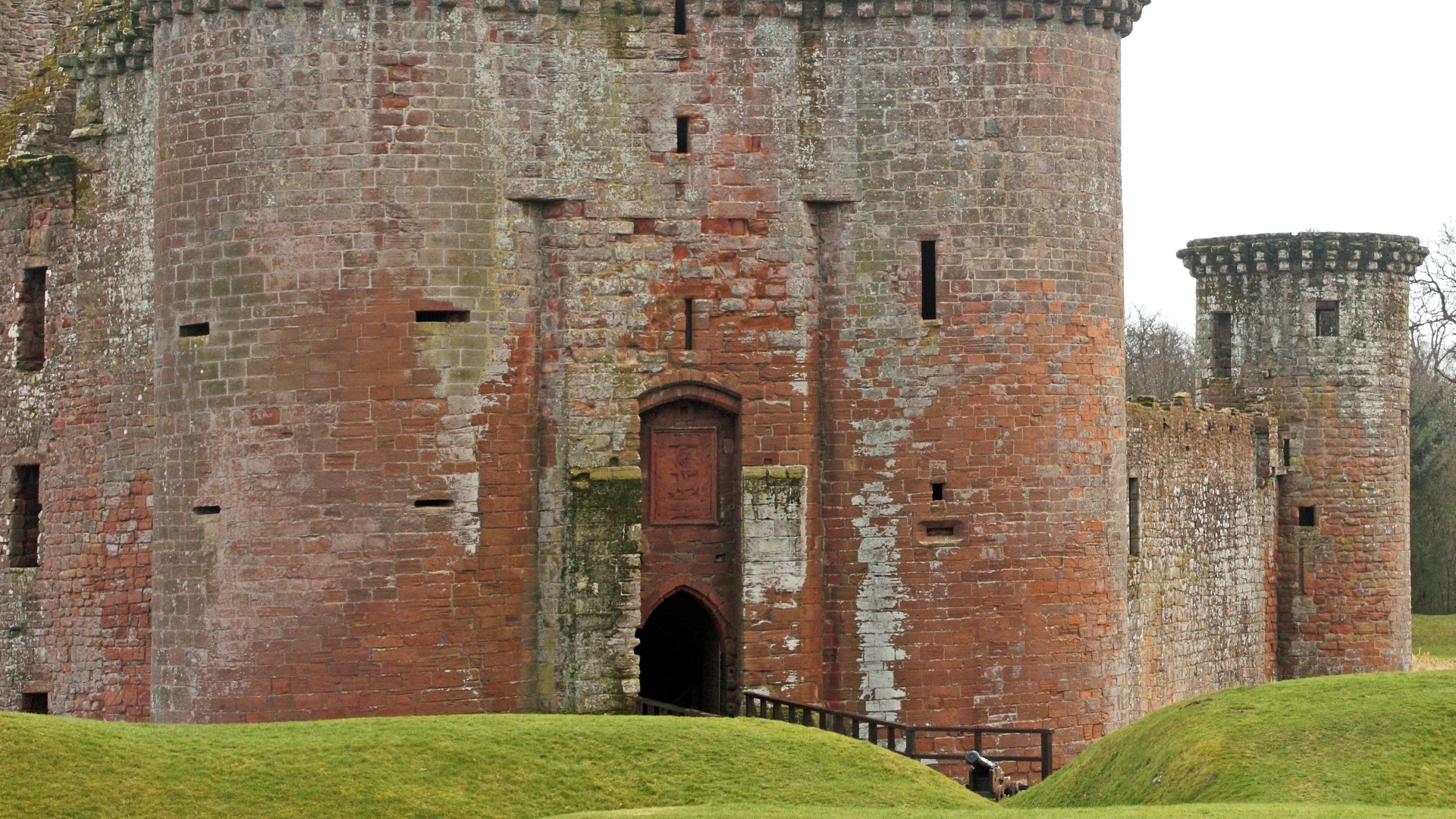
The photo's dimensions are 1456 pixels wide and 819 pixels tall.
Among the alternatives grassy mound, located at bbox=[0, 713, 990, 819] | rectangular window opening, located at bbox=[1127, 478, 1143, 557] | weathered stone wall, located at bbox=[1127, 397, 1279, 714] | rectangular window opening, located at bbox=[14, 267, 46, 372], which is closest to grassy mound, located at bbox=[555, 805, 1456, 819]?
grassy mound, located at bbox=[0, 713, 990, 819]

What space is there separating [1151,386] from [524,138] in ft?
149

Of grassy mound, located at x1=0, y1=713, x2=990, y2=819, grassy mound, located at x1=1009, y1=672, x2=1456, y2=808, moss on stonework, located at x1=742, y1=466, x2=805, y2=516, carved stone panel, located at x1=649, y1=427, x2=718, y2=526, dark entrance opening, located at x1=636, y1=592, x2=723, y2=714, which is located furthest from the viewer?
dark entrance opening, located at x1=636, y1=592, x2=723, y2=714

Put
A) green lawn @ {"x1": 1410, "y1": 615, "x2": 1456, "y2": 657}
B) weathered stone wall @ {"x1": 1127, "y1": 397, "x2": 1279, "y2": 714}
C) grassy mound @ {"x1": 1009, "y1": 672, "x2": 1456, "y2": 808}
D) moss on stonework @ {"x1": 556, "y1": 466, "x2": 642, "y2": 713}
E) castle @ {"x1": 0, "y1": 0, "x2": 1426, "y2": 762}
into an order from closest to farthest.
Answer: grassy mound @ {"x1": 1009, "y1": 672, "x2": 1456, "y2": 808}
castle @ {"x1": 0, "y1": 0, "x2": 1426, "y2": 762}
moss on stonework @ {"x1": 556, "y1": 466, "x2": 642, "y2": 713}
weathered stone wall @ {"x1": 1127, "y1": 397, "x2": 1279, "y2": 714}
green lawn @ {"x1": 1410, "y1": 615, "x2": 1456, "y2": 657}

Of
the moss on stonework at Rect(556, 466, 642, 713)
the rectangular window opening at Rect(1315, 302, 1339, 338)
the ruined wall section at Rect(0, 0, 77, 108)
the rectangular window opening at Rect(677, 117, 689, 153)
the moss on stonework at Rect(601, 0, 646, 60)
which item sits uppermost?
the ruined wall section at Rect(0, 0, 77, 108)

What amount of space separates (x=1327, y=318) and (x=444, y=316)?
1748 cm

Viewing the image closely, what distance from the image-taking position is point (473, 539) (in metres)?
21.2

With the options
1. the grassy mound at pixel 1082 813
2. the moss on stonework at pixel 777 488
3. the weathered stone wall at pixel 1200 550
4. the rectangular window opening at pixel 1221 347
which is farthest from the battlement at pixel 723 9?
the rectangular window opening at pixel 1221 347

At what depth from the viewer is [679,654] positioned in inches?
969

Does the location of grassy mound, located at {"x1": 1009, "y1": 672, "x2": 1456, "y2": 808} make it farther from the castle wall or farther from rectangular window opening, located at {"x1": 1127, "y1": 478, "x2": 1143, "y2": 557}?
rectangular window opening, located at {"x1": 1127, "y1": 478, "x2": 1143, "y2": 557}

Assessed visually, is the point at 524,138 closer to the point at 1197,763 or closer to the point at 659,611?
the point at 659,611

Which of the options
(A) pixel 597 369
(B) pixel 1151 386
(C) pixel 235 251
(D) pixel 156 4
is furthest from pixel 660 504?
(B) pixel 1151 386

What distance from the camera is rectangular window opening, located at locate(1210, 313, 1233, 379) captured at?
34.4 metres

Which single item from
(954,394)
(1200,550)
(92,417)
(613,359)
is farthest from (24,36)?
(1200,550)

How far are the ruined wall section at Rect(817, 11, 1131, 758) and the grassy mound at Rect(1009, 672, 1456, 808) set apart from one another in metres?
3.64
